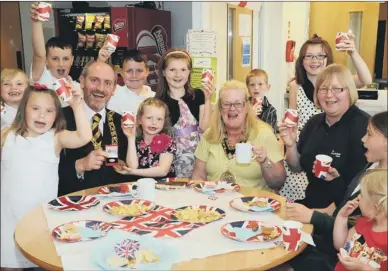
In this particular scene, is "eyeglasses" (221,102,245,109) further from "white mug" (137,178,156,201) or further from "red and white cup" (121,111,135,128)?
"white mug" (137,178,156,201)

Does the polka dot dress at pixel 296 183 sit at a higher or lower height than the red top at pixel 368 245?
lower

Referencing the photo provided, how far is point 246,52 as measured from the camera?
6.52m

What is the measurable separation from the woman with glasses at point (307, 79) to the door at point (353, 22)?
382cm

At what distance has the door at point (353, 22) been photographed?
21.9ft

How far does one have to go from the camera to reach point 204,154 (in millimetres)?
2738

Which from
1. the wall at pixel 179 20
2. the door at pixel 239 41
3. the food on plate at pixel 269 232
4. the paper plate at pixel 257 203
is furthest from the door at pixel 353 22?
the food on plate at pixel 269 232

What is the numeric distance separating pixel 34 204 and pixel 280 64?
17.3 feet

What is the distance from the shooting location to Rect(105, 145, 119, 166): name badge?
→ 2738mm

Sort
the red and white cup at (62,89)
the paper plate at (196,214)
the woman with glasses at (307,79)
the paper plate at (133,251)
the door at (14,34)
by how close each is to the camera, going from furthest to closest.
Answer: the door at (14,34)
the woman with glasses at (307,79)
the red and white cup at (62,89)
the paper plate at (196,214)
the paper plate at (133,251)

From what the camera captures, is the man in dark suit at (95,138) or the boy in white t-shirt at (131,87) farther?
the boy in white t-shirt at (131,87)

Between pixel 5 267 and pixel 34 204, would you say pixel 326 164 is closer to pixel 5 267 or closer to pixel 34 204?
pixel 34 204

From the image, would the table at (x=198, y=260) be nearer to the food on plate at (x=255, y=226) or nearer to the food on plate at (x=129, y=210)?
the food on plate at (x=255, y=226)

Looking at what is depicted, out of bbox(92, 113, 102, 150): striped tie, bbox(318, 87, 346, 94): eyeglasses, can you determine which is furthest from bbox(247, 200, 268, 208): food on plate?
bbox(92, 113, 102, 150): striped tie

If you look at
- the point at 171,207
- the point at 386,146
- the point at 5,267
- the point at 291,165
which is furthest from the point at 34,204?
the point at 386,146
